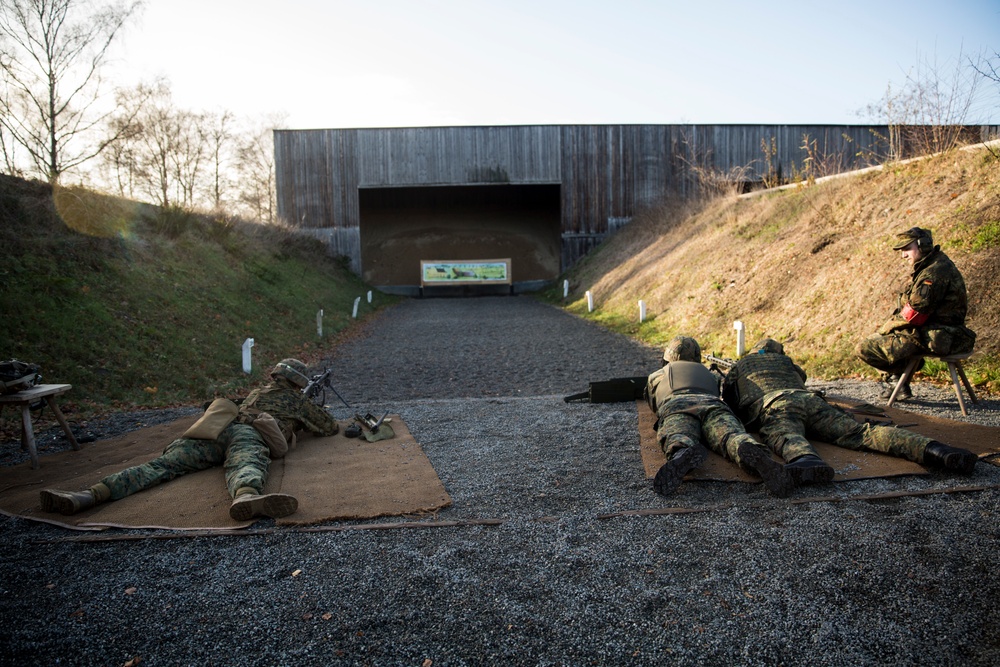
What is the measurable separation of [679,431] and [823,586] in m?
2.02

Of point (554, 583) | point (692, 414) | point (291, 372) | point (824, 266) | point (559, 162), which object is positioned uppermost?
point (559, 162)

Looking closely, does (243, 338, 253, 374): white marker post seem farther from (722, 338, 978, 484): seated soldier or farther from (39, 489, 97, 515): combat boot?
(722, 338, 978, 484): seated soldier

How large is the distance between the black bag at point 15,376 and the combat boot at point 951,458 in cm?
804

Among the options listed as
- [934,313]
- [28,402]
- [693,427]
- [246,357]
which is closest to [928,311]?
[934,313]

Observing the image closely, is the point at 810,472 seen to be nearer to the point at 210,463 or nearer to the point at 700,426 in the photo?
the point at 700,426

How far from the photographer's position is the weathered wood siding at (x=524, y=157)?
27500 millimetres

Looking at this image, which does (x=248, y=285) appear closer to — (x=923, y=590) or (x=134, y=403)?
(x=134, y=403)

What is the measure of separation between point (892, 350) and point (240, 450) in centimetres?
698

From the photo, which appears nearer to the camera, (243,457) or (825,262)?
(243,457)

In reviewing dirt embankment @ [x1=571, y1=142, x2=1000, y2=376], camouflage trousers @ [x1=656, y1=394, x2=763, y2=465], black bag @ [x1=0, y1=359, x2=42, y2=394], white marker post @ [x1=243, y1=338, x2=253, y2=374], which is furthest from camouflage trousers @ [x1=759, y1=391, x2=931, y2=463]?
white marker post @ [x1=243, y1=338, x2=253, y2=374]

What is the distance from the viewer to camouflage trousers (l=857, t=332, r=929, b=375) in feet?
22.0

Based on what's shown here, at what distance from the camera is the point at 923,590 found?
10.3ft

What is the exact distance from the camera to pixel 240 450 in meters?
5.22

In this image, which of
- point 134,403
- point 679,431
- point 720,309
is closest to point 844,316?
point 720,309
